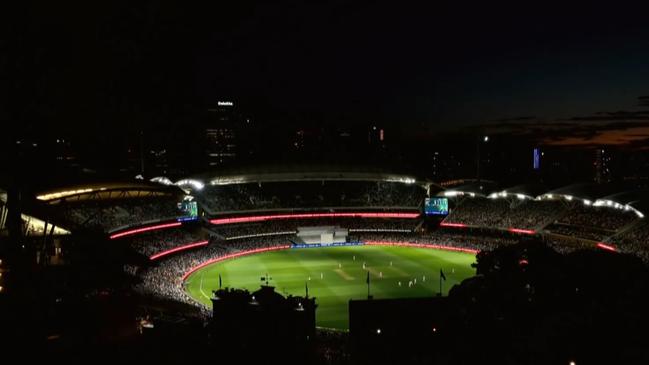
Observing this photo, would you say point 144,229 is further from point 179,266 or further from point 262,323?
point 262,323

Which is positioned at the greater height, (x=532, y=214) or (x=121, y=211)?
(x=121, y=211)

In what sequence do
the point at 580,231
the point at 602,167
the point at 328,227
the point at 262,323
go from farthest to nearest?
the point at 602,167
the point at 328,227
the point at 580,231
the point at 262,323

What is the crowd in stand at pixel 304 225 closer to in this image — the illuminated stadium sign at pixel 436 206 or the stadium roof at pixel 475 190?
the illuminated stadium sign at pixel 436 206

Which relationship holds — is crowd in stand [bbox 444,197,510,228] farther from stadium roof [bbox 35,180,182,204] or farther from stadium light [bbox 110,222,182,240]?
stadium roof [bbox 35,180,182,204]

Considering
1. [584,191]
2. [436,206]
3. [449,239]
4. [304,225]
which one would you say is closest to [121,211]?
[304,225]

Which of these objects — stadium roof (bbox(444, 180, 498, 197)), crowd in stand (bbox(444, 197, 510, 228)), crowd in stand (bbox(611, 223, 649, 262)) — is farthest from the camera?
stadium roof (bbox(444, 180, 498, 197))

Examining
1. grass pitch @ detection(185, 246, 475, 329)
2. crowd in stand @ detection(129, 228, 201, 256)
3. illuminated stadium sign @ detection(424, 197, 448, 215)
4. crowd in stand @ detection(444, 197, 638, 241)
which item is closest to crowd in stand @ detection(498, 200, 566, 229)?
crowd in stand @ detection(444, 197, 638, 241)

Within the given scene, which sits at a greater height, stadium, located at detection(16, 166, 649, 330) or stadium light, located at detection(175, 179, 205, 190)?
stadium light, located at detection(175, 179, 205, 190)
